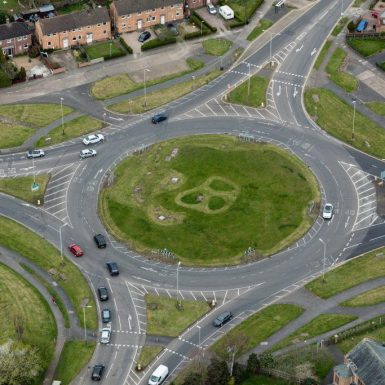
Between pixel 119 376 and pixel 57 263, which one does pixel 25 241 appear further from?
pixel 119 376

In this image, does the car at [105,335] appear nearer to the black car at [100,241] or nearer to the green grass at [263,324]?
the green grass at [263,324]

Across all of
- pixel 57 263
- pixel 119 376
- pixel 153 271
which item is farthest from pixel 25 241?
pixel 119 376

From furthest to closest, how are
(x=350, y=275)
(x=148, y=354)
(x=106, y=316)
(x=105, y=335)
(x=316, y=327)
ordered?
(x=350, y=275) < (x=106, y=316) < (x=316, y=327) < (x=105, y=335) < (x=148, y=354)

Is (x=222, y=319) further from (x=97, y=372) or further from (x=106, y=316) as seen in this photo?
(x=97, y=372)

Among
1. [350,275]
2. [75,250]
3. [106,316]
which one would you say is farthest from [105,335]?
[350,275]

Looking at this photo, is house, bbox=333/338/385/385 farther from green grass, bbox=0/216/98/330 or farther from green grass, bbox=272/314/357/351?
green grass, bbox=0/216/98/330

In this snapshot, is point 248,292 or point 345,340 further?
point 248,292
